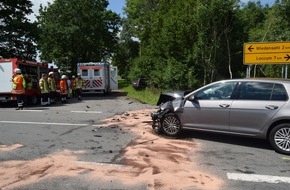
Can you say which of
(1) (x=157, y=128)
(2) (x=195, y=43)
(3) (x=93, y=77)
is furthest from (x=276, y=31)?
(1) (x=157, y=128)

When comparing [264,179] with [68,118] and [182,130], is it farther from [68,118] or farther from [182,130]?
[68,118]

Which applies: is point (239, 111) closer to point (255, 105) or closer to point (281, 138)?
point (255, 105)

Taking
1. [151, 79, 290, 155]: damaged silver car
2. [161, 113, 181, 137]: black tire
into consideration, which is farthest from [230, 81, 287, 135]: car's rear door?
[161, 113, 181, 137]: black tire

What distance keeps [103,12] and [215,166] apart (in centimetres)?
4360

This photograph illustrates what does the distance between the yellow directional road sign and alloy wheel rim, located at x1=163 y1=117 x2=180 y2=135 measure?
610cm

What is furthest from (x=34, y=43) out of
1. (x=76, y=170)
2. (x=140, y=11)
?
(x=76, y=170)

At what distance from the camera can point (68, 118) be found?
539 inches

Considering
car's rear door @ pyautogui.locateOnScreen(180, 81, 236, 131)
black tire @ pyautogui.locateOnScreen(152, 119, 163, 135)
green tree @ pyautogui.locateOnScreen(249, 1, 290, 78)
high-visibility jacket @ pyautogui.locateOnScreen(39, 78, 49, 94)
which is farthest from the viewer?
green tree @ pyautogui.locateOnScreen(249, 1, 290, 78)

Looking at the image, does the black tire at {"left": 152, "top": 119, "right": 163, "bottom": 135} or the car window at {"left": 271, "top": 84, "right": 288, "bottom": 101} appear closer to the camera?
the car window at {"left": 271, "top": 84, "right": 288, "bottom": 101}

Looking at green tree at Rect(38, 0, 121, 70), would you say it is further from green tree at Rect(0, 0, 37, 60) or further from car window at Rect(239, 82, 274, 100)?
car window at Rect(239, 82, 274, 100)

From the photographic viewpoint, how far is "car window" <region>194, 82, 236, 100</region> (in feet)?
28.8

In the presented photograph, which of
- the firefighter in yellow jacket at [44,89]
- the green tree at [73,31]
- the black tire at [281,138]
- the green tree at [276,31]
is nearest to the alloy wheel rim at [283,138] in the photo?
the black tire at [281,138]

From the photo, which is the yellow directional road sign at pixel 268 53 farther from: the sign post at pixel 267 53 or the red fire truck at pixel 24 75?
the red fire truck at pixel 24 75

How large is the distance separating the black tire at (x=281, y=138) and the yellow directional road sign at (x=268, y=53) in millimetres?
6659
